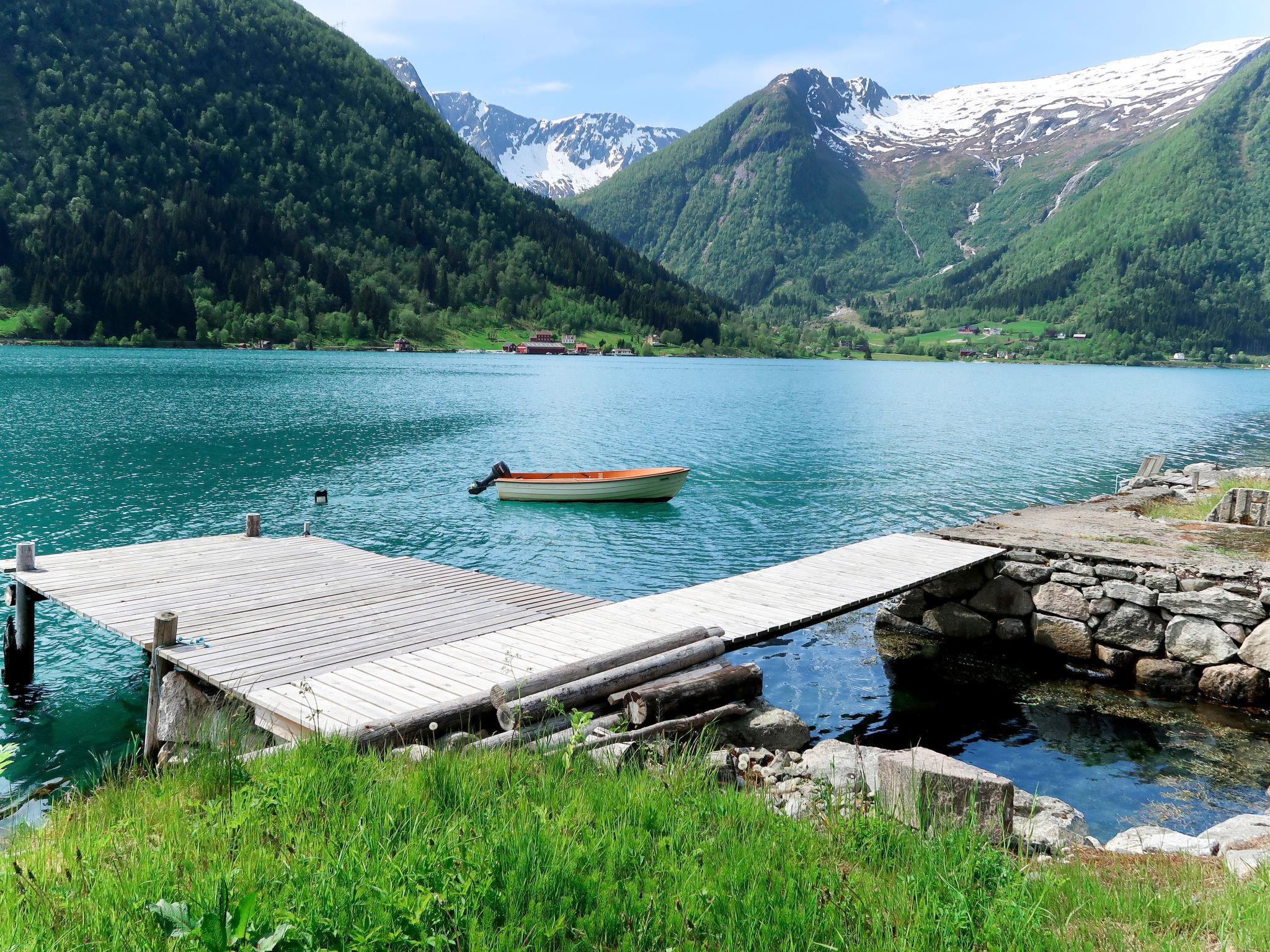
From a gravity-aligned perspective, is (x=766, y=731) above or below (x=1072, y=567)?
below

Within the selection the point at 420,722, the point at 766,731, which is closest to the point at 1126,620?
the point at 766,731

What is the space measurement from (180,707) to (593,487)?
83.3 ft

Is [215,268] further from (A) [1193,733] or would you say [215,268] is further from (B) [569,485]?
(A) [1193,733]

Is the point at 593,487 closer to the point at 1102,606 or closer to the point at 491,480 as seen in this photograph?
the point at 491,480

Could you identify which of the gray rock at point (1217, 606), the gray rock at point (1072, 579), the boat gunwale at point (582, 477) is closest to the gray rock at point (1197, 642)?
the gray rock at point (1217, 606)

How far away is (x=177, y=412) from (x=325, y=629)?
57842mm

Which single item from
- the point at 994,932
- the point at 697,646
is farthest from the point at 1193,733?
the point at 994,932

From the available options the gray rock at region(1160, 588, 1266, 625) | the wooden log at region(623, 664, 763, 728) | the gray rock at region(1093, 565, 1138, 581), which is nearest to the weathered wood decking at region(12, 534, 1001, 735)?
the wooden log at region(623, 664, 763, 728)

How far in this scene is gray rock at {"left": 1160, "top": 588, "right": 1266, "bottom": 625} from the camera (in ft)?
46.0

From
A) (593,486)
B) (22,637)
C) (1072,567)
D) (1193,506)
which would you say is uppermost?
(1193,506)

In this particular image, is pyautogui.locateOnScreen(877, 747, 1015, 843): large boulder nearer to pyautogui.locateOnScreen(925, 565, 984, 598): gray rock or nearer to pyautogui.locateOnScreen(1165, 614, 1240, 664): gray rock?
pyautogui.locateOnScreen(1165, 614, 1240, 664): gray rock

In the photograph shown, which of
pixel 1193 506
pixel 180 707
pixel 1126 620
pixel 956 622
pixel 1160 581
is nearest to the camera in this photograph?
pixel 180 707

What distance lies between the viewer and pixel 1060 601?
16.0 m

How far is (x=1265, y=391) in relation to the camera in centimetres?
14712
